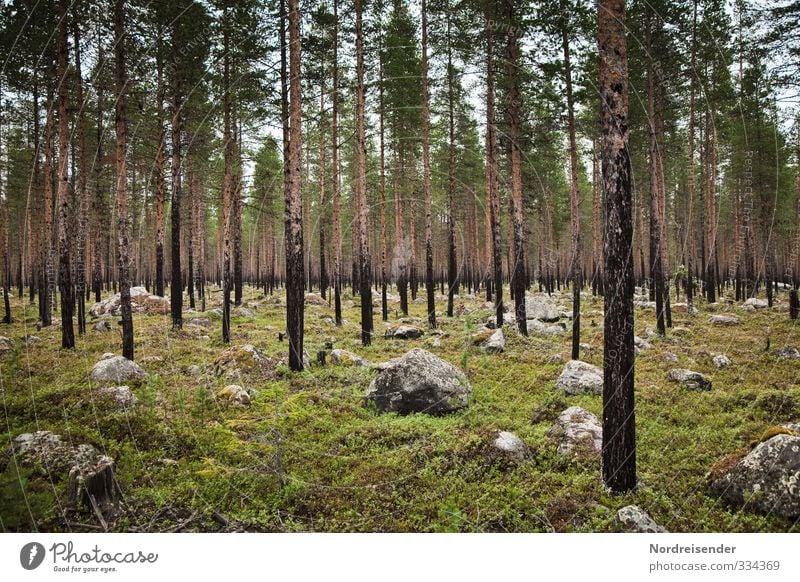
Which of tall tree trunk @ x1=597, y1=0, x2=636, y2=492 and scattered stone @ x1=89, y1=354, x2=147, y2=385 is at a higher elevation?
tall tree trunk @ x1=597, y1=0, x2=636, y2=492

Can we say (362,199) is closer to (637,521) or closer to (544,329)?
(544,329)

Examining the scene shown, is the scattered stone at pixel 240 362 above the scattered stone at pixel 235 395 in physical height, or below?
above

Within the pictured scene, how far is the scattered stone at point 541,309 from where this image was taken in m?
21.2

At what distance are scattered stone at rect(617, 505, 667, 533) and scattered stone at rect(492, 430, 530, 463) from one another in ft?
5.61

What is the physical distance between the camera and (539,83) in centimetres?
1608

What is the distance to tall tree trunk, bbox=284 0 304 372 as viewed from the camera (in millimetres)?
11273

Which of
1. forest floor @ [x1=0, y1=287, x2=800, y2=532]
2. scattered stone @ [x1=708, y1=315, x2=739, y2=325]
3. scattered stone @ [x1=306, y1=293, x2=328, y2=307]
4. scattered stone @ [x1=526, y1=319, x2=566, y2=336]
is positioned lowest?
forest floor @ [x1=0, y1=287, x2=800, y2=532]

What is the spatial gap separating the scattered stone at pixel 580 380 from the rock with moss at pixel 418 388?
238cm

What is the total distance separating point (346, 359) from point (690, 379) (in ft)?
29.8

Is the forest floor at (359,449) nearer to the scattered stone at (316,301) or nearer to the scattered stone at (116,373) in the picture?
the scattered stone at (116,373)

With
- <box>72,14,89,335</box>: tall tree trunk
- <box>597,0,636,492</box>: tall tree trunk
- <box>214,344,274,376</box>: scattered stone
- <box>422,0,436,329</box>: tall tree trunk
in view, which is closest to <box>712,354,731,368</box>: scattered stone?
<box>597,0,636,492</box>: tall tree trunk

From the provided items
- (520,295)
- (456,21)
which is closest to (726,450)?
(520,295)

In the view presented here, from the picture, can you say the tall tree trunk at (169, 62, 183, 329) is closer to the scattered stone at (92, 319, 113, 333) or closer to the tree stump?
the scattered stone at (92, 319, 113, 333)

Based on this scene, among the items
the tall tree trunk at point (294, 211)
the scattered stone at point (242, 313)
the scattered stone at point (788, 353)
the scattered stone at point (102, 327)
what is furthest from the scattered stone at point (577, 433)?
the scattered stone at point (242, 313)
